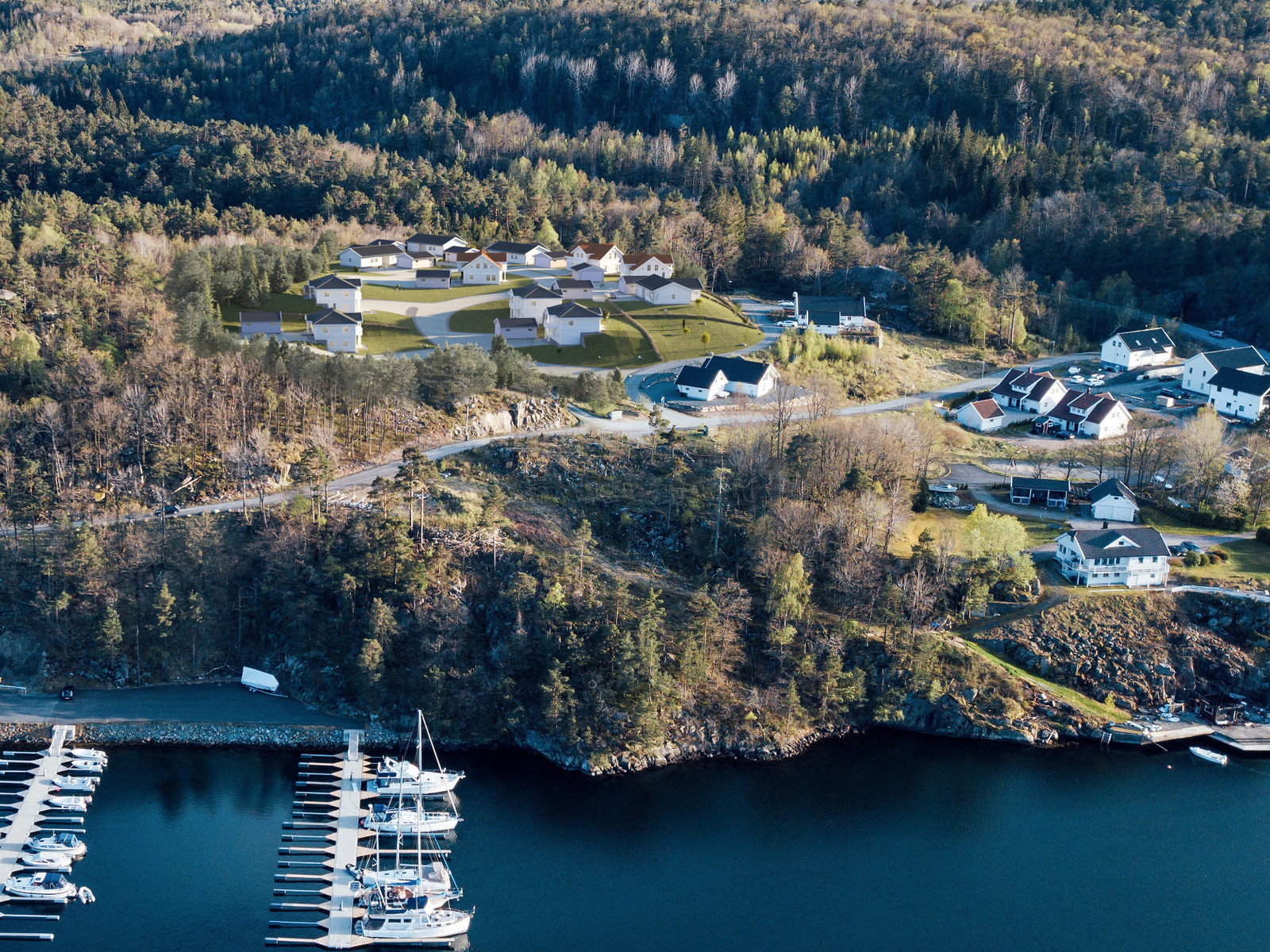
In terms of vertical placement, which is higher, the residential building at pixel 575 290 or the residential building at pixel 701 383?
the residential building at pixel 575 290

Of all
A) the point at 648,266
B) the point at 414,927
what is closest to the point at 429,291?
the point at 648,266

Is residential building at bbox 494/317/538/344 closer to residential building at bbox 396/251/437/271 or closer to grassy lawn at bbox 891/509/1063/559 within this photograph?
residential building at bbox 396/251/437/271

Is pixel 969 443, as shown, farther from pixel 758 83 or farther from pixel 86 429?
pixel 758 83

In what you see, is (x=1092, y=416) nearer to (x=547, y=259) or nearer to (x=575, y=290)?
(x=575, y=290)

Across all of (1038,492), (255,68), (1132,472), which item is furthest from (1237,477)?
(255,68)

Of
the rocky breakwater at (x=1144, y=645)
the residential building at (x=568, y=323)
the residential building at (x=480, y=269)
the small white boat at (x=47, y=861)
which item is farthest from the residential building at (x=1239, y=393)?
the small white boat at (x=47, y=861)

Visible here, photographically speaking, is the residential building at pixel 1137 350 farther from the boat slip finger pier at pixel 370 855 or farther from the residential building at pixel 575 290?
the boat slip finger pier at pixel 370 855
